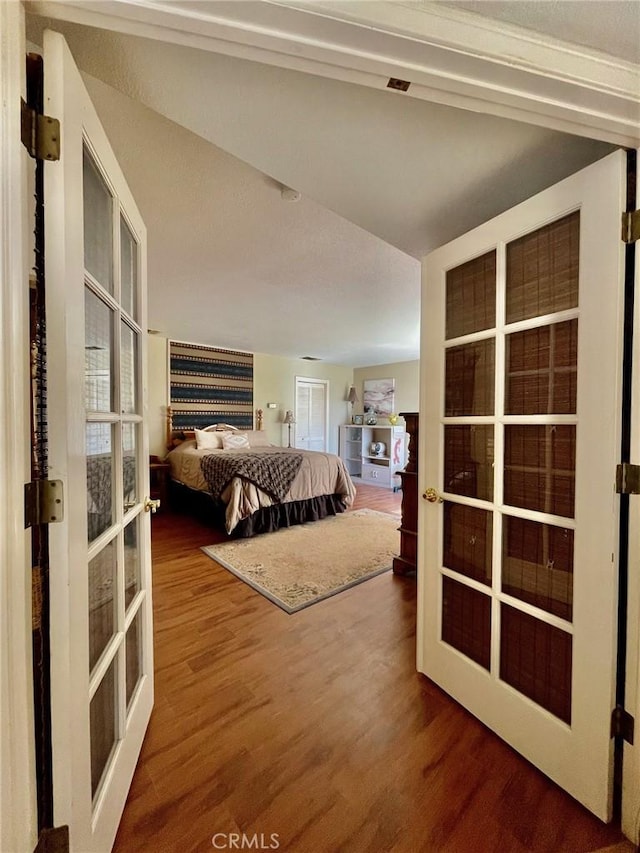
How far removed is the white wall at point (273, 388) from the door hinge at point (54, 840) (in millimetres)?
4337

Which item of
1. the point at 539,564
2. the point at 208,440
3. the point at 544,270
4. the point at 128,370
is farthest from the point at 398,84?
the point at 208,440

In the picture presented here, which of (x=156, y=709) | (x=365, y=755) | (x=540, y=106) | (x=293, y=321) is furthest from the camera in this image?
(x=293, y=321)

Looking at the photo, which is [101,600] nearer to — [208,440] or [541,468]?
[541,468]

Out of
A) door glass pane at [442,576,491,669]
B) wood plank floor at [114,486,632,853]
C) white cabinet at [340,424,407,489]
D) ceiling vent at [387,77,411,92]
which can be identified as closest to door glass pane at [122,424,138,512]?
wood plank floor at [114,486,632,853]

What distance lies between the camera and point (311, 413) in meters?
7.12

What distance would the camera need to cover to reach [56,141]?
70 cm

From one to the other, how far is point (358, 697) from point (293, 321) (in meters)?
3.68

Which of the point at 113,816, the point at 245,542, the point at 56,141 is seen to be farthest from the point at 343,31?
the point at 245,542

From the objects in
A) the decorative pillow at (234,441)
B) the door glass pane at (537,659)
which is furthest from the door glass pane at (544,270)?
the decorative pillow at (234,441)

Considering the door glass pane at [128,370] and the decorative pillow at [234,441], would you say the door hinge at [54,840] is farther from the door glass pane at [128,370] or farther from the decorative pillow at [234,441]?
the decorative pillow at [234,441]

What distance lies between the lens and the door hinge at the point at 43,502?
669mm

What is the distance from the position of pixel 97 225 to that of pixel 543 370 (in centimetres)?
145

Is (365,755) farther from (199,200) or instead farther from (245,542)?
(199,200)

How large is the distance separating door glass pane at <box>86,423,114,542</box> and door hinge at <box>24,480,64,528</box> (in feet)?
0.55
